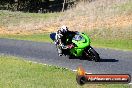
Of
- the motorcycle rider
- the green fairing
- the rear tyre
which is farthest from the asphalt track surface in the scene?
the motorcycle rider

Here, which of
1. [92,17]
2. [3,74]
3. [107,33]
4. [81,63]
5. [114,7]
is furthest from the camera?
[114,7]

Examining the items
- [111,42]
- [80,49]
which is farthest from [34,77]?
[111,42]

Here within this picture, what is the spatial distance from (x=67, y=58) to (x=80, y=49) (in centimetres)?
108

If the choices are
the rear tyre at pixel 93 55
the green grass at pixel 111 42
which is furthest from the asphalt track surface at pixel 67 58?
the green grass at pixel 111 42

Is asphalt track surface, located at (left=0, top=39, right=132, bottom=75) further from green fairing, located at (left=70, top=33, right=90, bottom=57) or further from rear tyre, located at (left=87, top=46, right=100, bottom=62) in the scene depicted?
green fairing, located at (left=70, top=33, right=90, bottom=57)

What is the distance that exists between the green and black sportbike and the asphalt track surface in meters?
0.28

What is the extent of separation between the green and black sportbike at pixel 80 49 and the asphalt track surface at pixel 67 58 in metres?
0.28

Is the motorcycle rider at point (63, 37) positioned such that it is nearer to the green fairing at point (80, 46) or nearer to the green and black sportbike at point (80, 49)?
the green and black sportbike at point (80, 49)

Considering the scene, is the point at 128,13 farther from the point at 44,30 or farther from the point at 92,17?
the point at 44,30

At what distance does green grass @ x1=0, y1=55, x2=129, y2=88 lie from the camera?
484 inches

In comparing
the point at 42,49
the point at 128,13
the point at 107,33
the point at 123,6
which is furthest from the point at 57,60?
the point at 123,6

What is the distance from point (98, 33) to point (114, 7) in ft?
34.4

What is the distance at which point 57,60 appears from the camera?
62.5 feet

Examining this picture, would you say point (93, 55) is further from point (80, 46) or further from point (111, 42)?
point (111, 42)
